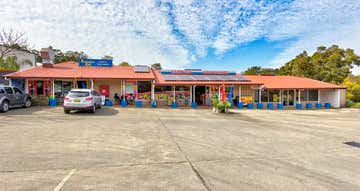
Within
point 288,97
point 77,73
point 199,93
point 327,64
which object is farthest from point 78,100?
point 327,64

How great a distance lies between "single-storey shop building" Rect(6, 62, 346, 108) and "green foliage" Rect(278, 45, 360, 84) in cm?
603

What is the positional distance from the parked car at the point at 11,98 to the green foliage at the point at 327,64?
3480 centimetres

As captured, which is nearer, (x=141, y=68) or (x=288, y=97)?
(x=141, y=68)

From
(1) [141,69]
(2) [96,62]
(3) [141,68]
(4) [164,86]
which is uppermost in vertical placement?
(2) [96,62]

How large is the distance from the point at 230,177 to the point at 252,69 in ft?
192

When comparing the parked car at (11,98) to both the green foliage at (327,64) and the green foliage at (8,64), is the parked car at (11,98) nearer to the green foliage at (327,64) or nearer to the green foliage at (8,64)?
the green foliage at (8,64)

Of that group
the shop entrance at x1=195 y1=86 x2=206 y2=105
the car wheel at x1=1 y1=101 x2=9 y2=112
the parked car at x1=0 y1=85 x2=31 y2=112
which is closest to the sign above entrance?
the parked car at x1=0 y1=85 x2=31 y2=112

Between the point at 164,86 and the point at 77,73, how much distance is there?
8.64m

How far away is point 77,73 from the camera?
55.0 feet

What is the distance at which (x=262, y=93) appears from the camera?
20812mm

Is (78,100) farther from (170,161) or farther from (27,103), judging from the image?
(170,161)

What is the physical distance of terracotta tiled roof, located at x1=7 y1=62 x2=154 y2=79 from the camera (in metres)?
15.4

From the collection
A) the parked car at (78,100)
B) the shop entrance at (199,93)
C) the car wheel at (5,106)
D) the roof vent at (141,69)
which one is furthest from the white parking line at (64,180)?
the shop entrance at (199,93)

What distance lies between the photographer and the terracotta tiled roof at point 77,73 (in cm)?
1543
